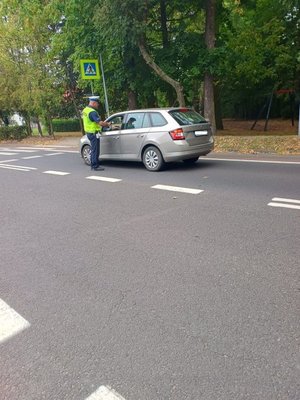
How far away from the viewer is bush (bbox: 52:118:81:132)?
35.5 m

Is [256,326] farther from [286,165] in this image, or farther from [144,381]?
[286,165]

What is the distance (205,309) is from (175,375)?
31.5 inches

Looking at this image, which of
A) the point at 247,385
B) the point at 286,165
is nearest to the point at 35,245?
the point at 247,385

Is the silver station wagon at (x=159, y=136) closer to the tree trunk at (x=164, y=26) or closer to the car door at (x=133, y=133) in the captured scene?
the car door at (x=133, y=133)

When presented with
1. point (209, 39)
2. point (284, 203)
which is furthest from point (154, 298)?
point (209, 39)

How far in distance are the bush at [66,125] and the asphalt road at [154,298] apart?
30314 mm

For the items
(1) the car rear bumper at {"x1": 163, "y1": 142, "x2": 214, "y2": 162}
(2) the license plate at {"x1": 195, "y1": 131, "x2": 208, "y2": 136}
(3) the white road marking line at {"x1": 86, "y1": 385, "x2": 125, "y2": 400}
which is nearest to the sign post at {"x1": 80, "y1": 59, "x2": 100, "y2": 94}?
(2) the license plate at {"x1": 195, "y1": 131, "x2": 208, "y2": 136}

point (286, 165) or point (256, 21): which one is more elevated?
point (256, 21)

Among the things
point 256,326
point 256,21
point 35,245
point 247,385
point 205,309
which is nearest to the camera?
point 247,385

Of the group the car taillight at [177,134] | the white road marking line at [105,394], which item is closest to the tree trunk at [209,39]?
the car taillight at [177,134]

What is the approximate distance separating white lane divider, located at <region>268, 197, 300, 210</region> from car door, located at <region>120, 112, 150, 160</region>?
14.0 ft

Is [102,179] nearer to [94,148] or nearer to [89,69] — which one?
[94,148]

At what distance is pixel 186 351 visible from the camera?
8.35 ft

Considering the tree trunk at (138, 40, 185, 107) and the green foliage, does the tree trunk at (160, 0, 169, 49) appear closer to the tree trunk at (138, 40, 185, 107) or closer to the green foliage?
the green foliage
